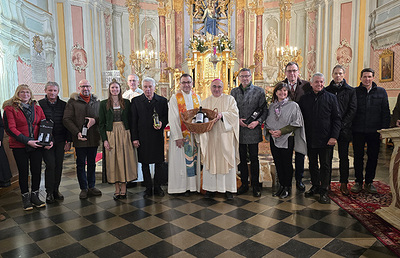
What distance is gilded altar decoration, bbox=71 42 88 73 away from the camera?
30.4 feet

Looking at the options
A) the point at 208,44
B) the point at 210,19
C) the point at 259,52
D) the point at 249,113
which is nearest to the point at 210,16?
the point at 210,19

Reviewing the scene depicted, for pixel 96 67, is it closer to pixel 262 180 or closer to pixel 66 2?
pixel 66 2

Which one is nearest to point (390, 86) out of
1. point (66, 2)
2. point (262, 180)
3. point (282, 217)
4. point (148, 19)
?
point (262, 180)

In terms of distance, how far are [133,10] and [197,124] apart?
8.86m

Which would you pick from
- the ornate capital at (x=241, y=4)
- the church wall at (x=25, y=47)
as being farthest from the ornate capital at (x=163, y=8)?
the church wall at (x=25, y=47)

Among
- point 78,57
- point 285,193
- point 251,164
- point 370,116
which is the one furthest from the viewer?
point 78,57

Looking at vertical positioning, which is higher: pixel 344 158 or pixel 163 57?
pixel 163 57

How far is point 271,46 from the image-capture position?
1155cm

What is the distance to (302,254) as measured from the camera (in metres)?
2.50

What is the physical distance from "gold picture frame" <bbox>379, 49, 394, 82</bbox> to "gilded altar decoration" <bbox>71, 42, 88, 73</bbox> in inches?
341

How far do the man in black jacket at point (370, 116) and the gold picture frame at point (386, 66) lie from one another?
4490 millimetres

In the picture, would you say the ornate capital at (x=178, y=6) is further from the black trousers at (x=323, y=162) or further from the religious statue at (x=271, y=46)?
the black trousers at (x=323, y=162)

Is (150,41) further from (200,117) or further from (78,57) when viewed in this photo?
(200,117)

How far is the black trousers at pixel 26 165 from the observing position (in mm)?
3645
